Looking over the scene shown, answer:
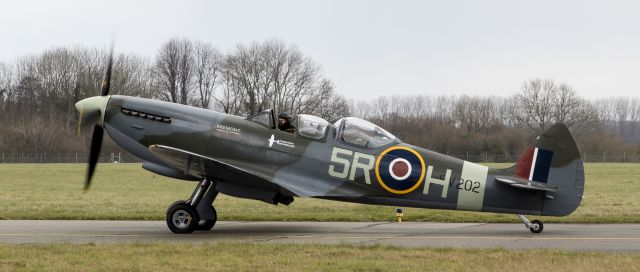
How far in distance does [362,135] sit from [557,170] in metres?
3.37

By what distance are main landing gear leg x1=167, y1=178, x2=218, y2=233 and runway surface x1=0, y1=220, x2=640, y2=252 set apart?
8.1 inches

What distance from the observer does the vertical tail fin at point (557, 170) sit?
40.3 feet

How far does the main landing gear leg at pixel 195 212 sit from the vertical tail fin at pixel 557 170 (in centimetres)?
553

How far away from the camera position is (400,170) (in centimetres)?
1255

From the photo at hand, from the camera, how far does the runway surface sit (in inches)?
448

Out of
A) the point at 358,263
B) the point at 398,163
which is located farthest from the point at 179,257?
the point at 398,163

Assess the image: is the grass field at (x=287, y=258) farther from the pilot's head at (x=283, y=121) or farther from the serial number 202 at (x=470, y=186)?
the pilot's head at (x=283, y=121)

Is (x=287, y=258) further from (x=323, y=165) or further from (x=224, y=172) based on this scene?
(x=323, y=165)

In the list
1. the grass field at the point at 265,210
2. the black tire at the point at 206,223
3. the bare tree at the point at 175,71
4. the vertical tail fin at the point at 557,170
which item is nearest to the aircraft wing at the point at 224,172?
the black tire at the point at 206,223

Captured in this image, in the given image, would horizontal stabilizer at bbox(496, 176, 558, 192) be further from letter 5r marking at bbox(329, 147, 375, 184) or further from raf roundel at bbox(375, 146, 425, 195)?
letter 5r marking at bbox(329, 147, 375, 184)

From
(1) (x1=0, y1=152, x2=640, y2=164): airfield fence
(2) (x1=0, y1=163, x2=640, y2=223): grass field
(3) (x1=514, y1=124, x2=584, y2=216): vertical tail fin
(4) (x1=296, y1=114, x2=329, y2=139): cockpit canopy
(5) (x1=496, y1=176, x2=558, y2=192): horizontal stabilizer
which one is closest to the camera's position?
(5) (x1=496, y1=176, x2=558, y2=192): horizontal stabilizer

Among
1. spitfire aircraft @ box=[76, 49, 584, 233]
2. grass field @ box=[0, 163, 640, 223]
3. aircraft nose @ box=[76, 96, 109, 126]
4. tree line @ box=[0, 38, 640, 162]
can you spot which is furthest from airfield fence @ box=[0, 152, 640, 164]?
aircraft nose @ box=[76, 96, 109, 126]

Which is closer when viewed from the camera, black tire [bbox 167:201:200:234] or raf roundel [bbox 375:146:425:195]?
raf roundel [bbox 375:146:425:195]

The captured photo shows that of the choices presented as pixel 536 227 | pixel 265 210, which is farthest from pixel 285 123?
pixel 265 210
